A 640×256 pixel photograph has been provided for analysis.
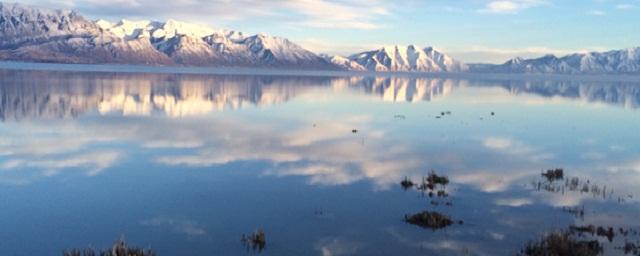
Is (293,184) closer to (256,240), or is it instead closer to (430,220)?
(430,220)

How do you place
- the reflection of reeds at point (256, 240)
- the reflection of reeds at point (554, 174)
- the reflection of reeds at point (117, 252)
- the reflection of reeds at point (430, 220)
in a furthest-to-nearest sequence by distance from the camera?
1. the reflection of reeds at point (554, 174)
2. the reflection of reeds at point (430, 220)
3. the reflection of reeds at point (256, 240)
4. the reflection of reeds at point (117, 252)

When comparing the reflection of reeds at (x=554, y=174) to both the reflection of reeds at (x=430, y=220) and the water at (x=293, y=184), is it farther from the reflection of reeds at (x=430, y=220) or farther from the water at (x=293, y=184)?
the reflection of reeds at (x=430, y=220)

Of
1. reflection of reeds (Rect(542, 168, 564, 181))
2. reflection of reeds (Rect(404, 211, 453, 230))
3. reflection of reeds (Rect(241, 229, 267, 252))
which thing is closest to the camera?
reflection of reeds (Rect(241, 229, 267, 252))

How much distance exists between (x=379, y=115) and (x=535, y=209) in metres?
41.9

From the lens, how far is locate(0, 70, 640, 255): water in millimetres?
18703

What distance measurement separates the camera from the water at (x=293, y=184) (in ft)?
61.4

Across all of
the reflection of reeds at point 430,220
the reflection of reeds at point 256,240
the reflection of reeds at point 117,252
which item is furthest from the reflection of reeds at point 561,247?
the reflection of reeds at point 117,252

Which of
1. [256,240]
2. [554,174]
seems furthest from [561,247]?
[554,174]

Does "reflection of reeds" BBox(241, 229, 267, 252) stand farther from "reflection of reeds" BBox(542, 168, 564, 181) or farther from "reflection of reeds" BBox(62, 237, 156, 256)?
"reflection of reeds" BBox(542, 168, 564, 181)

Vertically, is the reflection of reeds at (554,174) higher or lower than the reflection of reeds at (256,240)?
higher

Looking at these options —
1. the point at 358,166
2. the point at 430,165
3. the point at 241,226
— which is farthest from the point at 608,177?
the point at 241,226

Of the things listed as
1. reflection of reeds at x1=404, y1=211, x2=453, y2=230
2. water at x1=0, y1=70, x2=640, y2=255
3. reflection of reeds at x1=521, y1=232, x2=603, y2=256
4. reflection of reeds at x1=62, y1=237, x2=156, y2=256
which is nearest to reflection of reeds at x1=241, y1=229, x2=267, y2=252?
water at x1=0, y1=70, x2=640, y2=255

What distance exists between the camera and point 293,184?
26.5 metres

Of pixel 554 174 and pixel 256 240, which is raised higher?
pixel 554 174
